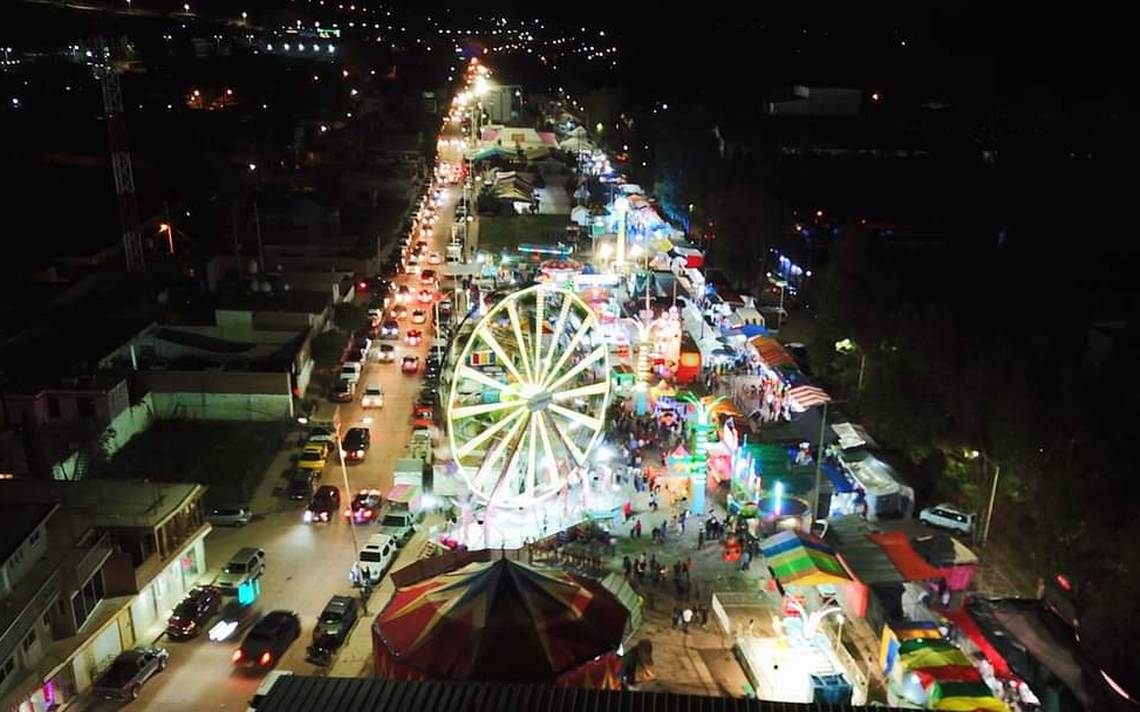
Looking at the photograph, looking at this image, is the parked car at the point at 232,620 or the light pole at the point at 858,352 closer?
the parked car at the point at 232,620

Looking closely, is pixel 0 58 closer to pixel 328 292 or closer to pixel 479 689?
pixel 328 292

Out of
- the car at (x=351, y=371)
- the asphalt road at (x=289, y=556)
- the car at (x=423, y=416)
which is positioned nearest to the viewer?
the asphalt road at (x=289, y=556)

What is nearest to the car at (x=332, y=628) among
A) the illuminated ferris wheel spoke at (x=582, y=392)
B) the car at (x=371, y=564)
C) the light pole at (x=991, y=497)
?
the car at (x=371, y=564)

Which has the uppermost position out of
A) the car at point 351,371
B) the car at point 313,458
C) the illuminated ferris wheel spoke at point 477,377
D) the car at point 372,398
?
the illuminated ferris wheel spoke at point 477,377

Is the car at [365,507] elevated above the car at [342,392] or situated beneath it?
situated beneath

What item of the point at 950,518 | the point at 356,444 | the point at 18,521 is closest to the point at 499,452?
the point at 356,444

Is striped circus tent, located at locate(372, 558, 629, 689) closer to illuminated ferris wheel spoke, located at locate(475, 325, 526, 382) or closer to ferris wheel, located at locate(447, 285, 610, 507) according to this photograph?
ferris wheel, located at locate(447, 285, 610, 507)

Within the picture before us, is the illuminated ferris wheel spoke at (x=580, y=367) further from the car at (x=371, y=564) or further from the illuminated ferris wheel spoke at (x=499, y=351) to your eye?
the car at (x=371, y=564)
